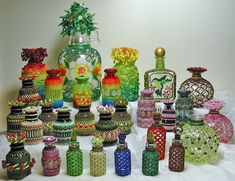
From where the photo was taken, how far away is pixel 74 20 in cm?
228

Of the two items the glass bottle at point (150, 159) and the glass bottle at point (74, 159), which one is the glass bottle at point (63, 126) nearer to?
the glass bottle at point (74, 159)

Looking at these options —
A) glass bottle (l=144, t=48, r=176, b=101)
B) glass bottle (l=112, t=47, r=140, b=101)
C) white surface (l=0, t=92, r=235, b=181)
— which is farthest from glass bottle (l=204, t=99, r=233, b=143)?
glass bottle (l=112, t=47, r=140, b=101)

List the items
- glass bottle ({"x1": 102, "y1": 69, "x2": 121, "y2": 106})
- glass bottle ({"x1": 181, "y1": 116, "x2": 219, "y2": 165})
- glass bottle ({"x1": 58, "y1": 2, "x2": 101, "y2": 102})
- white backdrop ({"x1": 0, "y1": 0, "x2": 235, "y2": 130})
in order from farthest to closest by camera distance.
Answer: white backdrop ({"x1": 0, "y1": 0, "x2": 235, "y2": 130}) < glass bottle ({"x1": 58, "y1": 2, "x2": 101, "y2": 102}) < glass bottle ({"x1": 102, "y1": 69, "x2": 121, "y2": 106}) < glass bottle ({"x1": 181, "y1": 116, "x2": 219, "y2": 165})

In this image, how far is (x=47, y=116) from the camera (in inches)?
78.7

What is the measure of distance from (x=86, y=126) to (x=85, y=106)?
10 cm

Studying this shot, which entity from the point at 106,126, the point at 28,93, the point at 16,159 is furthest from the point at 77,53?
the point at 16,159

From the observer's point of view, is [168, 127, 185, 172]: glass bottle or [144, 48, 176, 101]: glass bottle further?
[144, 48, 176, 101]: glass bottle

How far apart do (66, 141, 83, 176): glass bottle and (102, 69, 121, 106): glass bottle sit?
1.84 ft

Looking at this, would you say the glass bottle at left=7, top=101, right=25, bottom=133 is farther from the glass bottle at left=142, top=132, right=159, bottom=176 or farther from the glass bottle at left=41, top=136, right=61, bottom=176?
the glass bottle at left=142, top=132, right=159, bottom=176

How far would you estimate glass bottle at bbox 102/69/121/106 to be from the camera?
217cm

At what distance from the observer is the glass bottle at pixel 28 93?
7.02 ft

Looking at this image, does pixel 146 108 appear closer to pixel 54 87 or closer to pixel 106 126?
pixel 106 126

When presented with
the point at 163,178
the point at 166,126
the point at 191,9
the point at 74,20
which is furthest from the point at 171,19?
the point at 163,178

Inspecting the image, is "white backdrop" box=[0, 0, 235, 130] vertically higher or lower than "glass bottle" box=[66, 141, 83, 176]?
higher
